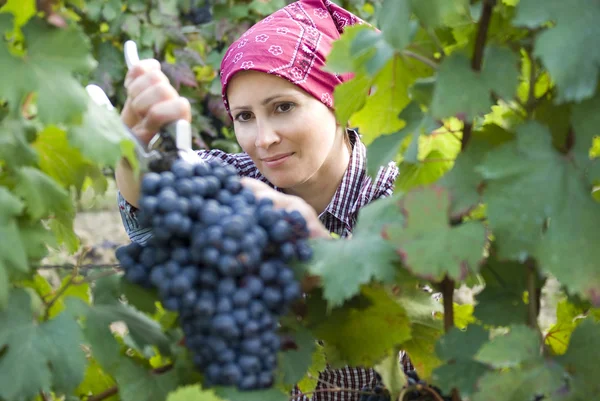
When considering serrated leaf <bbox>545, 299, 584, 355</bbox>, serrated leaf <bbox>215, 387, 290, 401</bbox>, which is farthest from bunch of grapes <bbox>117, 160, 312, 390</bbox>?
serrated leaf <bbox>545, 299, 584, 355</bbox>

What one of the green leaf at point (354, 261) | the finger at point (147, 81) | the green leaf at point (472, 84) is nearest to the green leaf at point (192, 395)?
the green leaf at point (354, 261)

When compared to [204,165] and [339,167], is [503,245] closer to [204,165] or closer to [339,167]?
[204,165]

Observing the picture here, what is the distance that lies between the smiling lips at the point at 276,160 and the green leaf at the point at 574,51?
3.50 feet

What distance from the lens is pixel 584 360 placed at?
0.80 meters

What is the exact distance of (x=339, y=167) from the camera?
1902mm

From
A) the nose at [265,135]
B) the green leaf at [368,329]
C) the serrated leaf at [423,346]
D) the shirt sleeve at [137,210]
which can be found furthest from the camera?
the nose at [265,135]

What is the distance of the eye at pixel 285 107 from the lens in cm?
176

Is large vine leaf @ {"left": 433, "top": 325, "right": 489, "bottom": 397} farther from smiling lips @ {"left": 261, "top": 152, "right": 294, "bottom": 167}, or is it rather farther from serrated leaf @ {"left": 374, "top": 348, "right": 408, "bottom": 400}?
smiling lips @ {"left": 261, "top": 152, "right": 294, "bottom": 167}

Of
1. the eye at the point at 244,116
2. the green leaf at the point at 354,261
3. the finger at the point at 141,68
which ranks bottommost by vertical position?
the green leaf at the point at 354,261

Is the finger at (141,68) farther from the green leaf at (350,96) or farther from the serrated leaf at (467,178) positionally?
the serrated leaf at (467,178)

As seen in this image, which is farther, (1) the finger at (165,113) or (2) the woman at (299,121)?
(2) the woman at (299,121)

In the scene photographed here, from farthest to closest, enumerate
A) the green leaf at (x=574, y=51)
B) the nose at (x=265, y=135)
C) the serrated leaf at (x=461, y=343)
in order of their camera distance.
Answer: the nose at (x=265, y=135)
the serrated leaf at (x=461, y=343)
the green leaf at (x=574, y=51)

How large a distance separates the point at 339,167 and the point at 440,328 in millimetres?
934

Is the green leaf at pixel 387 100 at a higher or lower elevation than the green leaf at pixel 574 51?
higher
